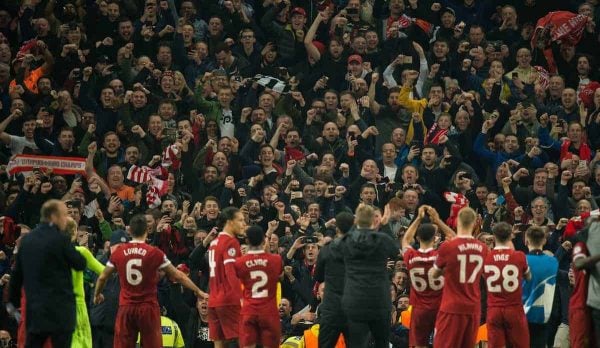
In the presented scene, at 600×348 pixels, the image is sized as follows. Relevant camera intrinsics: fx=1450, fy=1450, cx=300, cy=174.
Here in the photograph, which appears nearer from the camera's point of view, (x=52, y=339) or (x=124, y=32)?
(x=52, y=339)

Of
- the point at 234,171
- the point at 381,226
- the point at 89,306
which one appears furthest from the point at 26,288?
the point at 234,171

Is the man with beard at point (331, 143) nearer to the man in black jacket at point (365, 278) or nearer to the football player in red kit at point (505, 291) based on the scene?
the man in black jacket at point (365, 278)

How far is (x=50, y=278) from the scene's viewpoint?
616 inches

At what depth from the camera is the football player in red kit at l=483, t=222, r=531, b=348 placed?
56.0 feet

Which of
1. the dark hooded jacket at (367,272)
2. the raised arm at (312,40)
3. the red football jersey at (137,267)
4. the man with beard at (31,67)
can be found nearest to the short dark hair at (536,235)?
the dark hooded jacket at (367,272)

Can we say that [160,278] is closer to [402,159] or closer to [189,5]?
[402,159]

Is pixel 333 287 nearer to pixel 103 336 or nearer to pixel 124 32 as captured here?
pixel 103 336

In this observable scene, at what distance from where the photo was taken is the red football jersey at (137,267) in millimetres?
17203

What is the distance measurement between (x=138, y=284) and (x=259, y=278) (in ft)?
4.83

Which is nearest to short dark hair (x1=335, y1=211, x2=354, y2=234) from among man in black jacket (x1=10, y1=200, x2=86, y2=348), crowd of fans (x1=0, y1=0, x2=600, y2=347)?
crowd of fans (x1=0, y1=0, x2=600, y2=347)

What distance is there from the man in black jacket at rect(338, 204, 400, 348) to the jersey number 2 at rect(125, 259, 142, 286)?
244 cm

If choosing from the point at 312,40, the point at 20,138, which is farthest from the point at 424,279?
the point at 312,40

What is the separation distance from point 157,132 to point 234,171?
151cm

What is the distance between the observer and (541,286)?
1772 cm
